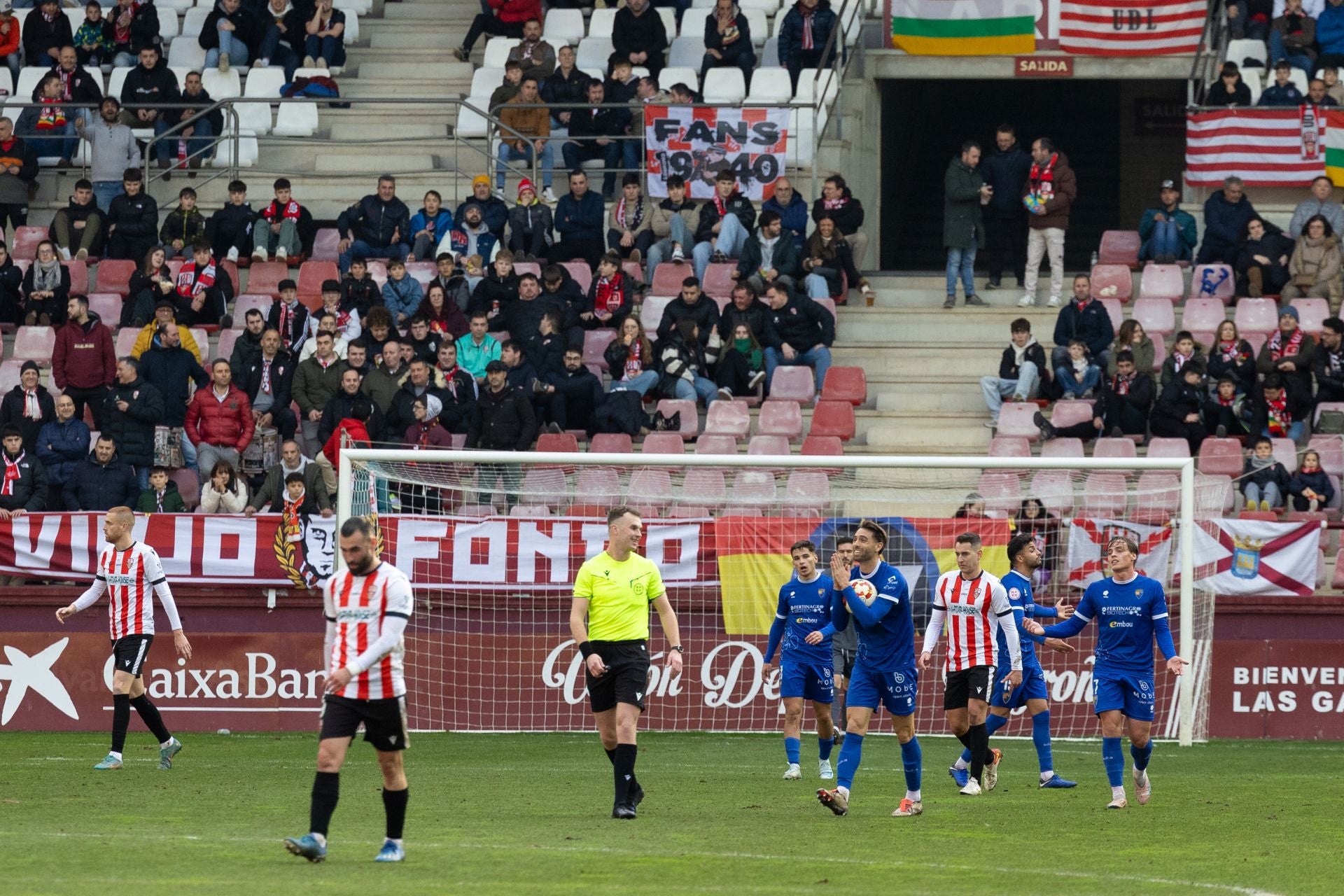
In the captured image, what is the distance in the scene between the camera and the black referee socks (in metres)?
9.80

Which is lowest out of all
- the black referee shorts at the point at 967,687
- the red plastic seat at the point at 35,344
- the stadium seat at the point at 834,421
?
the black referee shorts at the point at 967,687

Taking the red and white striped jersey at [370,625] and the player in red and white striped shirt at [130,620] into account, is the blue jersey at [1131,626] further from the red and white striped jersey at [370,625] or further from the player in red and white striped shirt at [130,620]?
the player in red and white striped shirt at [130,620]

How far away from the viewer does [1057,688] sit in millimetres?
19328

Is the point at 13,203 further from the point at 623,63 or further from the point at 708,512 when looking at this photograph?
the point at 708,512

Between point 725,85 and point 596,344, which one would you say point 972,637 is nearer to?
point 596,344

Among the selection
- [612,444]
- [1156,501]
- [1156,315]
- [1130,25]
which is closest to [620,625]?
[1156,501]

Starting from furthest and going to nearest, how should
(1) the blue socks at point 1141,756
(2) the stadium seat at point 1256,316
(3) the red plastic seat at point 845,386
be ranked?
(3) the red plastic seat at point 845,386 < (2) the stadium seat at point 1256,316 < (1) the blue socks at point 1141,756

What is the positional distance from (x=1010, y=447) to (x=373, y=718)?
12956mm

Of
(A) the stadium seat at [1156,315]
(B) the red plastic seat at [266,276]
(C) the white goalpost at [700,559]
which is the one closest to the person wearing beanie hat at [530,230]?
(B) the red plastic seat at [266,276]

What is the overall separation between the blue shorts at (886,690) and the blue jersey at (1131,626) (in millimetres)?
1567

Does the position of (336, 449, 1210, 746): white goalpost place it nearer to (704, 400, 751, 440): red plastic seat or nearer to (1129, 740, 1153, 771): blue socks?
(704, 400, 751, 440): red plastic seat

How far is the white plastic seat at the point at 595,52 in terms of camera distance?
27984 mm

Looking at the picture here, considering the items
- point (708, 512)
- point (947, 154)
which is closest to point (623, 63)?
point (947, 154)

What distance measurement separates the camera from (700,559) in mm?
19656
